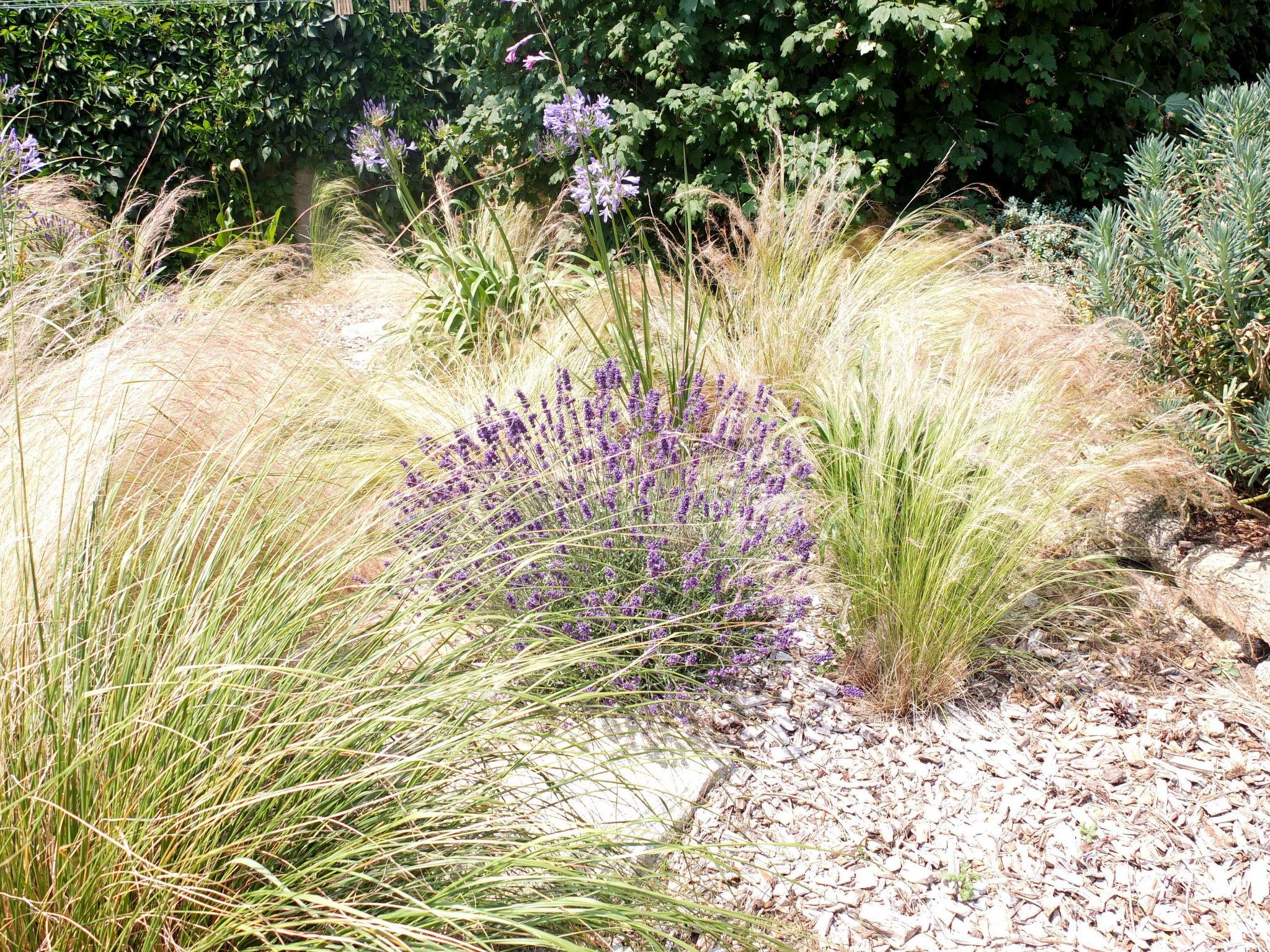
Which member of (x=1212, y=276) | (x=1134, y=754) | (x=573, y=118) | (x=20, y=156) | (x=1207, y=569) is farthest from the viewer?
(x=20, y=156)

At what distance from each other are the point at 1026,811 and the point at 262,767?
→ 5.52ft

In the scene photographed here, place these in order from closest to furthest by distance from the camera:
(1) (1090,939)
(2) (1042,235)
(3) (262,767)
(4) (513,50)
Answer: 1. (3) (262,767)
2. (1) (1090,939)
3. (4) (513,50)
4. (2) (1042,235)

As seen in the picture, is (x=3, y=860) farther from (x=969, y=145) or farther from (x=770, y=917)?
(x=969, y=145)

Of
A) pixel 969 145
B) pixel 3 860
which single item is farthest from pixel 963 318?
pixel 3 860

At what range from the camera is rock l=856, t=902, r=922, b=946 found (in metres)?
1.87

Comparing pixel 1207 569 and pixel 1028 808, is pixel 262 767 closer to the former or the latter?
pixel 1028 808

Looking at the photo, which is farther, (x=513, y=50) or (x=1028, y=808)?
(x=513, y=50)

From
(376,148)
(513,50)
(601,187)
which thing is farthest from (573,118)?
(376,148)

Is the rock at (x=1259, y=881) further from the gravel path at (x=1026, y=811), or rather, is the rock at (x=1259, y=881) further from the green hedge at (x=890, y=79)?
the green hedge at (x=890, y=79)

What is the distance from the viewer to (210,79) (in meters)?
7.18

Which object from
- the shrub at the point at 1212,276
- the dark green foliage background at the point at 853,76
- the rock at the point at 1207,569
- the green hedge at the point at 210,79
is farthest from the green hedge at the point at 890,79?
the rock at the point at 1207,569

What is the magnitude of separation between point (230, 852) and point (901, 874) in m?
1.37

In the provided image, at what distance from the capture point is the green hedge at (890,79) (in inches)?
190

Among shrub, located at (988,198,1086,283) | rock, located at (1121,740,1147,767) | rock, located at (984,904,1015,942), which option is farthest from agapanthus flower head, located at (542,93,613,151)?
rock, located at (984,904,1015,942)
